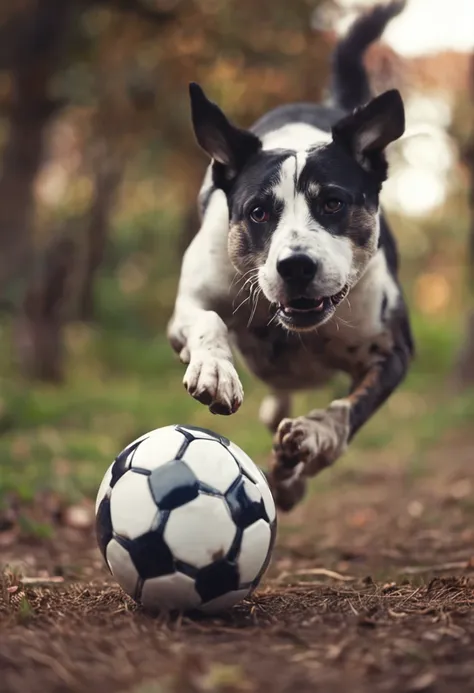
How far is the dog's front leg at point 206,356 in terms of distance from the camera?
3.46 meters

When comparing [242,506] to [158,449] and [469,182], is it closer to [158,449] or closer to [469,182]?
[158,449]

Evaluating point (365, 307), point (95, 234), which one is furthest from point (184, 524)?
point (95, 234)

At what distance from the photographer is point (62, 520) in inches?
224

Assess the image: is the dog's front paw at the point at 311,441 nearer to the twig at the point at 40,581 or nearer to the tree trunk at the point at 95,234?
the twig at the point at 40,581

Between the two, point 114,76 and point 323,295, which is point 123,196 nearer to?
point 114,76

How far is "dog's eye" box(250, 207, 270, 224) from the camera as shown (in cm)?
382

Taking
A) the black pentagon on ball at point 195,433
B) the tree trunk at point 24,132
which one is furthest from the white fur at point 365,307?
the tree trunk at point 24,132

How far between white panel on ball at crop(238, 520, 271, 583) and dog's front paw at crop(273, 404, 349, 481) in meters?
0.60

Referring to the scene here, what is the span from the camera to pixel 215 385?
11.4 ft

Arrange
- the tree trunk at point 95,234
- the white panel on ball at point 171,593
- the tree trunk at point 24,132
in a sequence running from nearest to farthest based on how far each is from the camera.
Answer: the white panel on ball at point 171,593 → the tree trunk at point 24,132 → the tree trunk at point 95,234

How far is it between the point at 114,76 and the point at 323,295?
8.50 metres

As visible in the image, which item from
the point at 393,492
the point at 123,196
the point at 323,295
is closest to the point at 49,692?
the point at 323,295

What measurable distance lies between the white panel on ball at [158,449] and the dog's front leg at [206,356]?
0.27 meters

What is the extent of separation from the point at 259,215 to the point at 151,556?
1.47m
